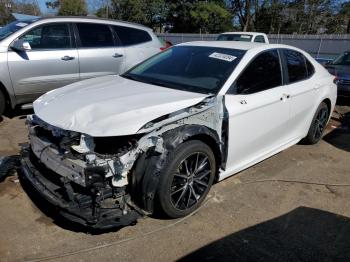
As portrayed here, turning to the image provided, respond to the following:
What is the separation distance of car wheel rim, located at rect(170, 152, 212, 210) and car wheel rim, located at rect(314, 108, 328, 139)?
Result: 2.81 metres

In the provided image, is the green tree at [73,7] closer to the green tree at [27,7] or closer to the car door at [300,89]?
the green tree at [27,7]

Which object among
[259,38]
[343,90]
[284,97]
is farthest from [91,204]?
[259,38]

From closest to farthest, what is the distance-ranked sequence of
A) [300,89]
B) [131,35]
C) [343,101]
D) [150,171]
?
[150,171] → [300,89] → [131,35] → [343,101]

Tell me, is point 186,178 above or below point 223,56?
below

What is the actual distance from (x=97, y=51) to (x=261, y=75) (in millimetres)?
3738

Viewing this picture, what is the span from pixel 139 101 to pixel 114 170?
0.83 meters

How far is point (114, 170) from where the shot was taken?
10.1 feet

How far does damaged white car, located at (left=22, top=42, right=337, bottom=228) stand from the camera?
314 centimetres

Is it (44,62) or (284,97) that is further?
(44,62)

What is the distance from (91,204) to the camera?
3.11 meters

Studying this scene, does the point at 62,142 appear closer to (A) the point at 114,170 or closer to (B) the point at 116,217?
(A) the point at 114,170

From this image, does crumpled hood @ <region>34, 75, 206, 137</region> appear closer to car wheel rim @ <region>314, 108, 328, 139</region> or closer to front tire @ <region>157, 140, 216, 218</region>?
front tire @ <region>157, 140, 216, 218</region>

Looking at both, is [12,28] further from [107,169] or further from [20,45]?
[107,169]

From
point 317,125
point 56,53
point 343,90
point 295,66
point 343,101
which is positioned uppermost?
point 295,66
